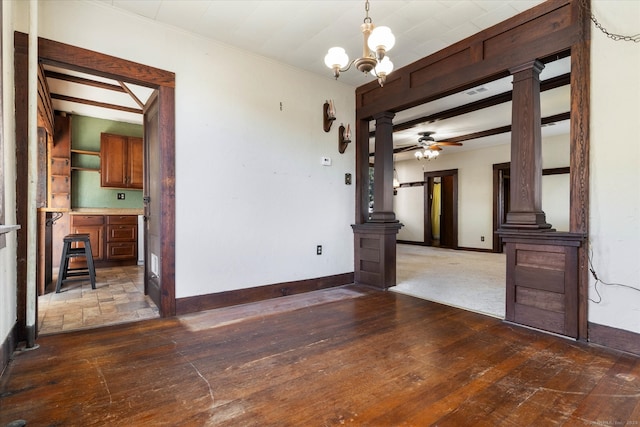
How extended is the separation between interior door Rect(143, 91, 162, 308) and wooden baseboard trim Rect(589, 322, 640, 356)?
356 centimetres

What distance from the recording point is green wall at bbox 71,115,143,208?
564 cm

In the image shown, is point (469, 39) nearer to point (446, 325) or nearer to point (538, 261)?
point (538, 261)

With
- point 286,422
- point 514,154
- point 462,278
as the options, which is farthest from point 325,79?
point 286,422

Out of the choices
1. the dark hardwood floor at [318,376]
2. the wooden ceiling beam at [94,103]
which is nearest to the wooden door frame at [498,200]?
the dark hardwood floor at [318,376]

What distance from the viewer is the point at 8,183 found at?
2111 mm

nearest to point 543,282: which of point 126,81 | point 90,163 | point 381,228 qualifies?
point 381,228

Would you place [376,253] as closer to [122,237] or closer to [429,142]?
[429,142]

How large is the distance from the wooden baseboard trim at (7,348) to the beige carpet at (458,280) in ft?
11.4

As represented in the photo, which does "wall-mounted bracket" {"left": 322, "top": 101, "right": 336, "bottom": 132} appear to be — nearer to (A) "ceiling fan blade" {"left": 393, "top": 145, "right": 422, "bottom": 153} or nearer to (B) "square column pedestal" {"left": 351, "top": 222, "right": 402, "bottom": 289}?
(B) "square column pedestal" {"left": 351, "top": 222, "right": 402, "bottom": 289}

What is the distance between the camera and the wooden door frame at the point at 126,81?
2.29 metres

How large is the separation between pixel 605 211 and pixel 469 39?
77.9 inches

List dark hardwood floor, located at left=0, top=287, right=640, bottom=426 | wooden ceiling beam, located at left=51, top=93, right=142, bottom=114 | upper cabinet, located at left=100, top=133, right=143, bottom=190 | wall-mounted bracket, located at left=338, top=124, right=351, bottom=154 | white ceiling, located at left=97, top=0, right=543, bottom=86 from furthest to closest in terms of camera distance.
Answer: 1. upper cabinet, located at left=100, top=133, right=143, bottom=190
2. wooden ceiling beam, located at left=51, top=93, right=142, bottom=114
3. wall-mounted bracket, located at left=338, top=124, right=351, bottom=154
4. white ceiling, located at left=97, top=0, right=543, bottom=86
5. dark hardwood floor, located at left=0, top=287, right=640, bottom=426

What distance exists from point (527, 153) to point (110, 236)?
19.9ft

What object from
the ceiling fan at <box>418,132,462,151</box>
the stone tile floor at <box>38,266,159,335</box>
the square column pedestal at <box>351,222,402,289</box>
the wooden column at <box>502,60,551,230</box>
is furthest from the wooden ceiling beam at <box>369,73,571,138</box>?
the stone tile floor at <box>38,266,159,335</box>
